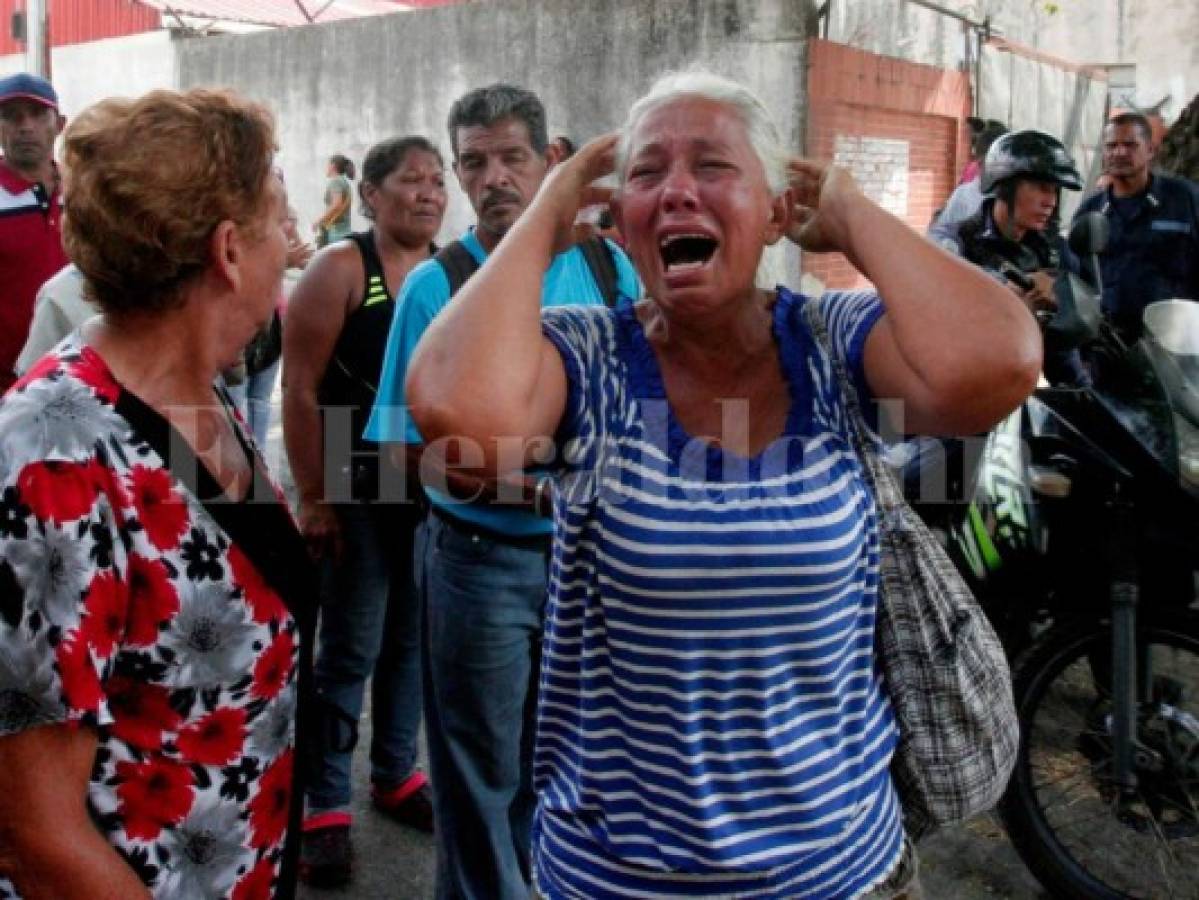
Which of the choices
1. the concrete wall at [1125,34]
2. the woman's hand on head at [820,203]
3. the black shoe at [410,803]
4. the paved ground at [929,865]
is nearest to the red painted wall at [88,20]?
the concrete wall at [1125,34]

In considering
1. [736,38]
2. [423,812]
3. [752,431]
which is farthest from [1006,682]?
[736,38]

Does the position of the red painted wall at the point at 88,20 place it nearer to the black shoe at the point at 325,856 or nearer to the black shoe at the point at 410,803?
the black shoe at the point at 410,803

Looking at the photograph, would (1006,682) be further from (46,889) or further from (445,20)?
(445,20)

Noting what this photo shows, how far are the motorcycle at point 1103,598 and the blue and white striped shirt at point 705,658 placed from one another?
5.02 feet

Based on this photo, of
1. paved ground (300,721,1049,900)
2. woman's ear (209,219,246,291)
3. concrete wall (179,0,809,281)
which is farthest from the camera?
concrete wall (179,0,809,281)

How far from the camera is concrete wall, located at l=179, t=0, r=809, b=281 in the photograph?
27.0ft

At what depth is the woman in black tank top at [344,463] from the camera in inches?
131

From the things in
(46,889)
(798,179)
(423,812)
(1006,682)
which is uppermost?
(798,179)

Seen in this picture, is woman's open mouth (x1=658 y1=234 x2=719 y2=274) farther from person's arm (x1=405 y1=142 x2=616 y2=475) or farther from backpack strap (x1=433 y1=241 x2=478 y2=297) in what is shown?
backpack strap (x1=433 y1=241 x2=478 y2=297)

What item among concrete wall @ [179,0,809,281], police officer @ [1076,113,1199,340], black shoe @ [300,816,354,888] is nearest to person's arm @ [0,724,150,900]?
black shoe @ [300,816,354,888]

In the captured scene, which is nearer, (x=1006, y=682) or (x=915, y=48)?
(x=1006, y=682)

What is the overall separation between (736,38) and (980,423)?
7.11m

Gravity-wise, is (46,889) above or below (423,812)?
above

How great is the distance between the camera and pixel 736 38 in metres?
8.25
